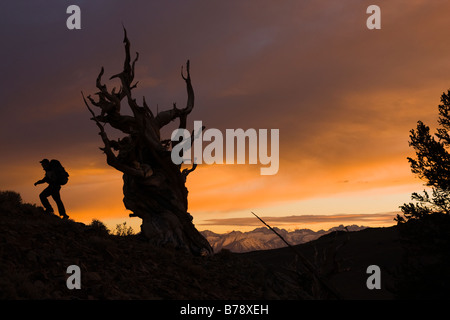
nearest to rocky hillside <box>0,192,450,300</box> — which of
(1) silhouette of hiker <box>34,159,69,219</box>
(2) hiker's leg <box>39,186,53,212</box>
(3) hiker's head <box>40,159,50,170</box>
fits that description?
(2) hiker's leg <box>39,186,53,212</box>

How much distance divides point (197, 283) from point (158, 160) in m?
5.83

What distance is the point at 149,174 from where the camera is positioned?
1639 centimetres

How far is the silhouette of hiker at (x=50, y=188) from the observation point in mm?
16266

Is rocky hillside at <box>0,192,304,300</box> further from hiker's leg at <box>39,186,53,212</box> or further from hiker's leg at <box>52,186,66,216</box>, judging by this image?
hiker's leg at <box>52,186,66,216</box>

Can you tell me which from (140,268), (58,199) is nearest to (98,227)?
(58,199)

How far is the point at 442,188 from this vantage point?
19.5m

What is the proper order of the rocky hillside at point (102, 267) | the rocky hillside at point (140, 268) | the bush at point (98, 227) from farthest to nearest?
the bush at point (98, 227), the rocky hillside at point (140, 268), the rocky hillside at point (102, 267)

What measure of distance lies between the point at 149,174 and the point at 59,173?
3.28 metres

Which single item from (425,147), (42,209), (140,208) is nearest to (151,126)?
(140,208)

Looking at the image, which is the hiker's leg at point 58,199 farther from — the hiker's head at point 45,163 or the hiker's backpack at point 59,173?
the hiker's head at point 45,163

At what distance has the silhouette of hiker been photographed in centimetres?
1627

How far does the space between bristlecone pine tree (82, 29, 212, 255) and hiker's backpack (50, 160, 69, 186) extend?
2.02 m

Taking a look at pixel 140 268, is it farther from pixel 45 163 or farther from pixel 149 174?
pixel 45 163

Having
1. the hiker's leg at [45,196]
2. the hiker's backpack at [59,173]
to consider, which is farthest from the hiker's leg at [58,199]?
the hiker's backpack at [59,173]
